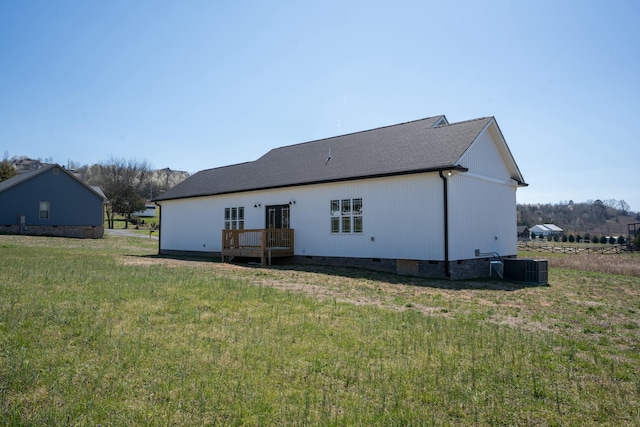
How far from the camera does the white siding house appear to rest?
14.1 meters

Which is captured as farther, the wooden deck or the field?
the wooden deck

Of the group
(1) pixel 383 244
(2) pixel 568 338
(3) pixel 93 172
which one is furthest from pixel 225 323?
(3) pixel 93 172

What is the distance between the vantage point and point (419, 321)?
7.28 m

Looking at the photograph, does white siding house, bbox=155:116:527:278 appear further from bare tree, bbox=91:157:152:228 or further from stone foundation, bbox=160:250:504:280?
bare tree, bbox=91:157:152:228

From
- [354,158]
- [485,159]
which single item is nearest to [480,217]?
[485,159]

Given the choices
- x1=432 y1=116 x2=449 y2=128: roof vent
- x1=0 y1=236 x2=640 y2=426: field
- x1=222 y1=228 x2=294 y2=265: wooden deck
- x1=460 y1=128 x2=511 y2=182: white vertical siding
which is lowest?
x1=0 y1=236 x2=640 y2=426: field

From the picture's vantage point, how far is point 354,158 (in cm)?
1777

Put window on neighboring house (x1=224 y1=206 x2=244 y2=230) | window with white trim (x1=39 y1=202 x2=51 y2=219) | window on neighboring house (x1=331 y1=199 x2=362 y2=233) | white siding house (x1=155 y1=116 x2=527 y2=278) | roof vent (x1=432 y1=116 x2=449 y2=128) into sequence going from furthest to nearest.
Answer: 1. window with white trim (x1=39 y1=202 x2=51 y2=219)
2. window on neighboring house (x1=224 y1=206 x2=244 y2=230)
3. roof vent (x1=432 y1=116 x2=449 y2=128)
4. window on neighboring house (x1=331 y1=199 x2=362 y2=233)
5. white siding house (x1=155 y1=116 x2=527 y2=278)

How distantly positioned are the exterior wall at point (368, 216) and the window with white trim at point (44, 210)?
62.5 ft

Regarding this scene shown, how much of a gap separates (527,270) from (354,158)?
7676mm

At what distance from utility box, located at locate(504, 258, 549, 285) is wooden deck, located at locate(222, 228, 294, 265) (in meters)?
8.37

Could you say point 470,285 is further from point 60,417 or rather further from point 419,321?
point 60,417

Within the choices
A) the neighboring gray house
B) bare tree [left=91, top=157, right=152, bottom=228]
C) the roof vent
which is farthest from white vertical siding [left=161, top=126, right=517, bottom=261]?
bare tree [left=91, top=157, right=152, bottom=228]

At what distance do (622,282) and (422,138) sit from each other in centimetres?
816
